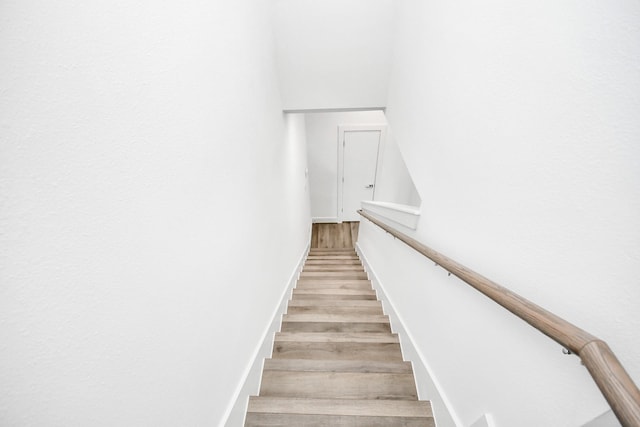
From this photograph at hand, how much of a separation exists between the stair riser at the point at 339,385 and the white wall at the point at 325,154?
4.41m

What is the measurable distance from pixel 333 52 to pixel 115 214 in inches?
88.7

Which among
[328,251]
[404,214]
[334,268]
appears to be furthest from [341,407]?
[328,251]

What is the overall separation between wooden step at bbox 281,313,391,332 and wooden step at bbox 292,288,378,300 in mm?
406

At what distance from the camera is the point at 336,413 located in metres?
1.18

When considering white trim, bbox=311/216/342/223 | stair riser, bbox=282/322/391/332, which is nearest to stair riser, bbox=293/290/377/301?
stair riser, bbox=282/322/391/332

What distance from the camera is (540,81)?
607 millimetres

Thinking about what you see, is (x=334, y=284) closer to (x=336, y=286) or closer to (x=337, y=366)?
(x=336, y=286)

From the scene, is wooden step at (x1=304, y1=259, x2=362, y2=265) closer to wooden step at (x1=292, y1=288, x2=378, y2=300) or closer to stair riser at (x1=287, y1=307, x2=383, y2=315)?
wooden step at (x1=292, y1=288, x2=378, y2=300)

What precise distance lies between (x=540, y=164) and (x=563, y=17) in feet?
1.08

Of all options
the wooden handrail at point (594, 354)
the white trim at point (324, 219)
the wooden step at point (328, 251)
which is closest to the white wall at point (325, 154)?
the white trim at point (324, 219)

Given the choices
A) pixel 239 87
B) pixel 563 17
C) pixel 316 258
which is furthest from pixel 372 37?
pixel 316 258

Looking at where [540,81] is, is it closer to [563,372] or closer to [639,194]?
[639,194]

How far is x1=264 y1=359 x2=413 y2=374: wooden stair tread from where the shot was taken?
1440 mm

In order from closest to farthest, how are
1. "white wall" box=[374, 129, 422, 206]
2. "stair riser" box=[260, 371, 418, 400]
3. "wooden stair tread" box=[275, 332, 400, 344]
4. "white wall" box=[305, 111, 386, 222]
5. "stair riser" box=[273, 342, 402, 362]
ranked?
"stair riser" box=[260, 371, 418, 400], "stair riser" box=[273, 342, 402, 362], "wooden stair tread" box=[275, 332, 400, 344], "white wall" box=[374, 129, 422, 206], "white wall" box=[305, 111, 386, 222]
